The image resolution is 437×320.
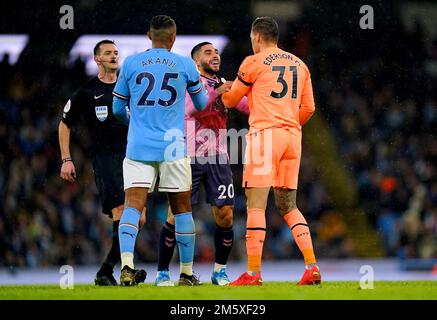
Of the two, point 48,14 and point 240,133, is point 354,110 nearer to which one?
→ point 240,133

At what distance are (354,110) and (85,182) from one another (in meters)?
5.77

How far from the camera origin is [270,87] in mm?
7844

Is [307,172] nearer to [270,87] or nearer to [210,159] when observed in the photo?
[210,159]

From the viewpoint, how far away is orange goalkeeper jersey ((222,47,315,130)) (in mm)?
7832

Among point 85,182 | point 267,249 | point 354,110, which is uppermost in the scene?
point 354,110

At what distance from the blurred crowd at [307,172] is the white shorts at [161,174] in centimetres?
792

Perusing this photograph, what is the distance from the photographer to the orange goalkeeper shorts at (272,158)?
7762mm

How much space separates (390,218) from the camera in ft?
57.1

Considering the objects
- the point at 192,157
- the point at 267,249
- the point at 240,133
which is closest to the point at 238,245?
the point at 267,249

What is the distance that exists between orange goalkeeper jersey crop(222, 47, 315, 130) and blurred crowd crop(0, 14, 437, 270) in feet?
26.3

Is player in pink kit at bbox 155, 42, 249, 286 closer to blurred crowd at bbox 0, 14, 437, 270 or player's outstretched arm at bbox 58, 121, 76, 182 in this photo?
player's outstretched arm at bbox 58, 121, 76, 182

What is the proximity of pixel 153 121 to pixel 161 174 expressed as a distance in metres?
0.43

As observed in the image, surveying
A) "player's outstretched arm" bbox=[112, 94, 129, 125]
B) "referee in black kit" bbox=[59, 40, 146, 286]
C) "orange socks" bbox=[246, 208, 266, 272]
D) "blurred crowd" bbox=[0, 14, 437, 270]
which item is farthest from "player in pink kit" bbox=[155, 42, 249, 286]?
"blurred crowd" bbox=[0, 14, 437, 270]

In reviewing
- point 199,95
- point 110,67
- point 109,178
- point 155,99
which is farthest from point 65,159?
point 199,95
